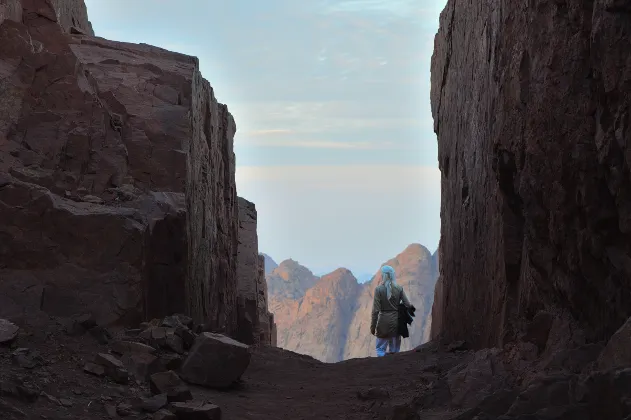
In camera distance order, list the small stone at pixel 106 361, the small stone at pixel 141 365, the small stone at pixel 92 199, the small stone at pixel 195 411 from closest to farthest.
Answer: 1. the small stone at pixel 195 411
2. the small stone at pixel 106 361
3. the small stone at pixel 141 365
4. the small stone at pixel 92 199

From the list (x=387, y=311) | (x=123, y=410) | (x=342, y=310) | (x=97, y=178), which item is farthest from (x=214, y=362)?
(x=342, y=310)

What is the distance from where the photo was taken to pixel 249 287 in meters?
16.7

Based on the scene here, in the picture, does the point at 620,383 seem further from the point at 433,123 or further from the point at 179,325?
the point at 433,123

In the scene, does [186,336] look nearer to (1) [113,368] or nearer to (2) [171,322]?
(2) [171,322]

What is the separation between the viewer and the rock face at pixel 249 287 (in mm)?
15125

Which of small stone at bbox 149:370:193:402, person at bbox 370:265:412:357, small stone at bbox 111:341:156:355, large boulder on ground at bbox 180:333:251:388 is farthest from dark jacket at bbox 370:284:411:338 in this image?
small stone at bbox 149:370:193:402

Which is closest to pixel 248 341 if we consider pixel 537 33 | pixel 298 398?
pixel 298 398

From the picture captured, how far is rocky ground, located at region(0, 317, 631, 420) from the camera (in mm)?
3768

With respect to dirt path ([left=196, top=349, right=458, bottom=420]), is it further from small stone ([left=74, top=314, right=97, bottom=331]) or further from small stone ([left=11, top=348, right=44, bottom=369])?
small stone ([left=11, top=348, right=44, bottom=369])

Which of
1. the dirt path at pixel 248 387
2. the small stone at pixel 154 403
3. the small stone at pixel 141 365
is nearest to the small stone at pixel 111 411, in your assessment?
the dirt path at pixel 248 387

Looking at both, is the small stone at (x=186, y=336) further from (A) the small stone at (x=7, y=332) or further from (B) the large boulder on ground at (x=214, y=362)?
(A) the small stone at (x=7, y=332)

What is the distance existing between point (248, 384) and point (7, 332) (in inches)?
104

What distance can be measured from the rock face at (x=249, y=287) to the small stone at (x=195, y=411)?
7.76 meters

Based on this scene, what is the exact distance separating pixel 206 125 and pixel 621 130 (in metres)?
8.89
